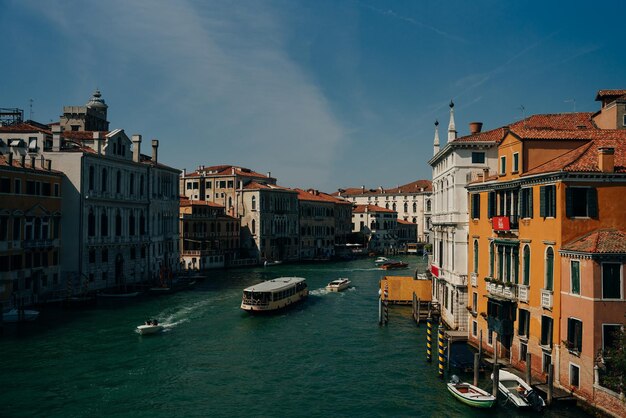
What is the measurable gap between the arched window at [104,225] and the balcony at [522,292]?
29.6 metres

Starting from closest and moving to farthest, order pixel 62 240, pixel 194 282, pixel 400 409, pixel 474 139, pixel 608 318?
pixel 608 318, pixel 400 409, pixel 474 139, pixel 62 240, pixel 194 282

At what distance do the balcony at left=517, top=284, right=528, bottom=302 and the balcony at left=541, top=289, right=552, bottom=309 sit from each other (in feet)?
3.35

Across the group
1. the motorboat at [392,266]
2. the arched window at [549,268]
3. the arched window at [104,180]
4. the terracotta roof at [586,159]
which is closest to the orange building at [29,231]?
the arched window at [104,180]

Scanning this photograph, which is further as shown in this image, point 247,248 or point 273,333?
point 247,248

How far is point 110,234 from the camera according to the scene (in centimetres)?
4103

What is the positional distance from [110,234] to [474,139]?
26.0 m

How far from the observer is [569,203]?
1659 centimetres

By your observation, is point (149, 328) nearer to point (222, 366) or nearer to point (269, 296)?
point (222, 366)

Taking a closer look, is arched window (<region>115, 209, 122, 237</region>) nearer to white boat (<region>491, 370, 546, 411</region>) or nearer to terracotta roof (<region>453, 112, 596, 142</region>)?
terracotta roof (<region>453, 112, 596, 142</region>)

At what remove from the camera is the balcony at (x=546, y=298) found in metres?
17.1

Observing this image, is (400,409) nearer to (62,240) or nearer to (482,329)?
(482,329)

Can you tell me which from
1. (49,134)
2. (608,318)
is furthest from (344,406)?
(49,134)

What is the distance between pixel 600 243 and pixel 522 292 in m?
3.57

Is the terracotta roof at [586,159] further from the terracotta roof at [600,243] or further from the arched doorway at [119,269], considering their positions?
the arched doorway at [119,269]
